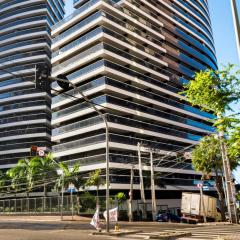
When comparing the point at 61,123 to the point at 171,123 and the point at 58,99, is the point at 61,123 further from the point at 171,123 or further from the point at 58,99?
the point at 171,123

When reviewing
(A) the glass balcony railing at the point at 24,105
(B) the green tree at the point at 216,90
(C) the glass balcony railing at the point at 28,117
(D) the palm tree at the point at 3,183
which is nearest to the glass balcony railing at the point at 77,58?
(A) the glass balcony railing at the point at 24,105

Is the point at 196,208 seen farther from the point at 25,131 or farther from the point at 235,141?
the point at 25,131

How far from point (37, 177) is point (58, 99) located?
21172 mm

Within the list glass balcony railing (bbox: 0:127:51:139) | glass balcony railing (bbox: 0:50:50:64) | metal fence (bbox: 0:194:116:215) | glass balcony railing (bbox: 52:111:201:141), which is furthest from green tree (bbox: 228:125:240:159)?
glass balcony railing (bbox: 0:50:50:64)

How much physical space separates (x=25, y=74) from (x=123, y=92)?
3059 cm

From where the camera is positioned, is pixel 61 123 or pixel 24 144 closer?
pixel 61 123

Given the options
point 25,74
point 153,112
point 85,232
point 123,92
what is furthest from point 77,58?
point 85,232

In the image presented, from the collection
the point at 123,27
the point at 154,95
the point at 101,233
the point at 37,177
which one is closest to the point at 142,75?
the point at 154,95

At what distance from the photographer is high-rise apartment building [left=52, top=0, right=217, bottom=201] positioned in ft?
212

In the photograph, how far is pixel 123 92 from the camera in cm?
6838

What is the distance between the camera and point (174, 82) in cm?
8550

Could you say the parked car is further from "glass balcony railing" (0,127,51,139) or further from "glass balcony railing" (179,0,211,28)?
"glass balcony railing" (179,0,211,28)

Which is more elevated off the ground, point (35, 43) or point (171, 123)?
point (35, 43)

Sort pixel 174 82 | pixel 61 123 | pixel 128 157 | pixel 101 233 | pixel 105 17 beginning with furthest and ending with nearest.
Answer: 1. pixel 174 82
2. pixel 61 123
3. pixel 105 17
4. pixel 128 157
5. pixel 101 233
